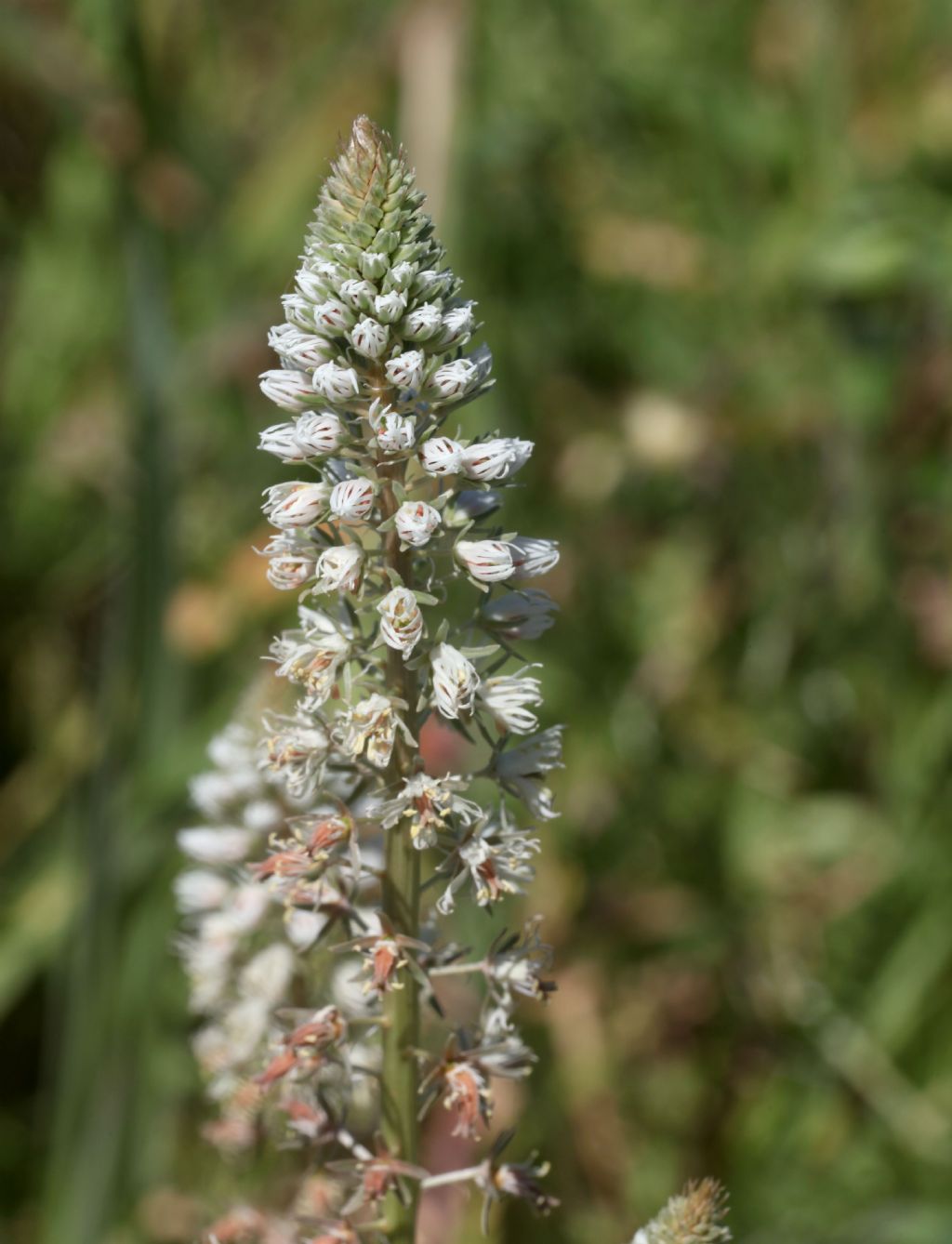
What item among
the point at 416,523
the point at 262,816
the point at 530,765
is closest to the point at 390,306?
the point at 416,523

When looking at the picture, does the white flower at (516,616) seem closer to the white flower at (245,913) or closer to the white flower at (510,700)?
the white flower at (510,700)

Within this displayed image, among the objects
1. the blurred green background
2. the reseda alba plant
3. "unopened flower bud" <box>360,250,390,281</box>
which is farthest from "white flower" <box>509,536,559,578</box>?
the blurred green background

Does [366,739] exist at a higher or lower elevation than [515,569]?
lower

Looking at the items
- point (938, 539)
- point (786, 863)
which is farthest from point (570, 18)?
point (786, 863)

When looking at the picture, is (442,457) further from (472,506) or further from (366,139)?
(366,139)

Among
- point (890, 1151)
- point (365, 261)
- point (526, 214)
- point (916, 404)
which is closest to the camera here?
point (365, 261)

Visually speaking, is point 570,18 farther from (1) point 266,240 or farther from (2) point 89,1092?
(2) point 89,1092
